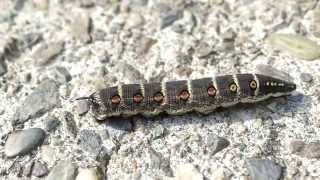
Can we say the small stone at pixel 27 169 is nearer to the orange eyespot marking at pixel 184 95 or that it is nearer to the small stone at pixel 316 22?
the orange eyespot marking at pixel 184 95

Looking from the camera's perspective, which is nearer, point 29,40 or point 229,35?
point 229,35

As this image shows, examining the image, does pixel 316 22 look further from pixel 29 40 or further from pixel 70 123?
pixel 29 40

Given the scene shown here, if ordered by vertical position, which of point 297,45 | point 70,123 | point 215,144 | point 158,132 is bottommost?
point 215,144

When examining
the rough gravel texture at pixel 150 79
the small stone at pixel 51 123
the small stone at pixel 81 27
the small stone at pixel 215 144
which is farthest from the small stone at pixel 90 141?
the small stone at pixel 81 27

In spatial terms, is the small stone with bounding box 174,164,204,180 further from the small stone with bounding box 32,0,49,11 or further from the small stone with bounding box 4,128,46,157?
the small stone with bounding box 32,0,49,11

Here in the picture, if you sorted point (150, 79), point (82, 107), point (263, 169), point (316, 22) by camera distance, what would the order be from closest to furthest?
point (263, 169) → point (82, 107) → point (150, 79) → point (316, 22)

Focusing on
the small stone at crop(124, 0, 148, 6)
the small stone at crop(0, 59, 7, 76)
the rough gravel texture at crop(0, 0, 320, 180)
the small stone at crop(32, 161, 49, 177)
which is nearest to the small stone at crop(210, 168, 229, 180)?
the rough gravel texture at crop(0, 0, 320, 180)

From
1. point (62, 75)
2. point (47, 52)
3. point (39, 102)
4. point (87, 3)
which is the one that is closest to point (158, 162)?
point (39, 102)

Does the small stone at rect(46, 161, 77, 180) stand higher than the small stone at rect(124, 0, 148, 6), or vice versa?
the small stone at rect(124, 0, 148, 6)
